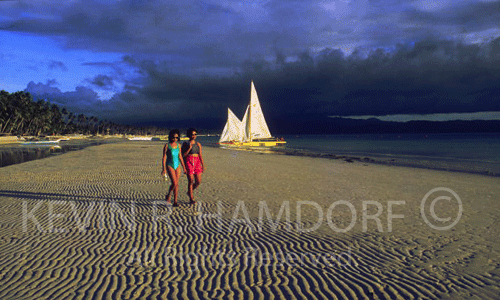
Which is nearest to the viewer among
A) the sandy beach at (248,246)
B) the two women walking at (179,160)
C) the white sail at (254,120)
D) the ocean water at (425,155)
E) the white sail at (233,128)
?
the sandy beach at (248,246)

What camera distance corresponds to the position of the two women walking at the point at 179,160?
29.5 ft

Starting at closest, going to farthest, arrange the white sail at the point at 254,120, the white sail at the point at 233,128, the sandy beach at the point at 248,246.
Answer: the sandy beach at the point at 248,246, the white sail at the point at 254,120, the white sail at the point at 233,128

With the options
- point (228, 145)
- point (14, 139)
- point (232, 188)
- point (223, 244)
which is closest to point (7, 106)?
point (14, 139)

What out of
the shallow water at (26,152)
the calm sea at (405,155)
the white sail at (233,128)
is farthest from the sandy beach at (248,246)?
the white sail at (233,128)

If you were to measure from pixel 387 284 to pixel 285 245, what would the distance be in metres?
2.09

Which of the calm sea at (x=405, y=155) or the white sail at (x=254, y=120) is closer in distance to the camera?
the calm sea at (x=405, y=155)

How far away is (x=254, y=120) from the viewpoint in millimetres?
55719

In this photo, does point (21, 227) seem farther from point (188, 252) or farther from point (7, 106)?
point (7, 106)

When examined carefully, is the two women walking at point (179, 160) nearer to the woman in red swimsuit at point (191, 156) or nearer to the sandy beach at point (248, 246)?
the woman in red swimsuit at point (191, 156)

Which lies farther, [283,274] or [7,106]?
[7,106]

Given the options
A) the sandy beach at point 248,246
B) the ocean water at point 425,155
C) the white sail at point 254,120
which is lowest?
the ocean water at point 425,155

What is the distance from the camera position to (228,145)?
66188 mm

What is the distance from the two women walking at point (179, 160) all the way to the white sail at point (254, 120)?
45285 mm

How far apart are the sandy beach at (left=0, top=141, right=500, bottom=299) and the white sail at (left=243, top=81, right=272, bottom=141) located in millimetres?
43663
